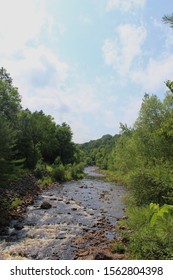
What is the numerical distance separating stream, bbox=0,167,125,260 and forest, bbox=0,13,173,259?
1187 millimetres

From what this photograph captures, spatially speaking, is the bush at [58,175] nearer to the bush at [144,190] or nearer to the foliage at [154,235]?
the bush at [144,190]

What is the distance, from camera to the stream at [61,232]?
478 inches

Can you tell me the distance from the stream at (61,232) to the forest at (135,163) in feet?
3.90

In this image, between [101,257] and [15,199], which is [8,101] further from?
[101,257]

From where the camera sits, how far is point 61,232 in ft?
50.4

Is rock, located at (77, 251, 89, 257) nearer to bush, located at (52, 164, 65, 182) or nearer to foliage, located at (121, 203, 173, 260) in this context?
foliage, located at (121, 203, 173, 260)

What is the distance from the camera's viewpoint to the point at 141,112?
34.5 meters

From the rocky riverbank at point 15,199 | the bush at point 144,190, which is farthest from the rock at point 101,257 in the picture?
the rocky riverbank at point 15,199

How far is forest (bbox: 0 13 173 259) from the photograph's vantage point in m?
8.35

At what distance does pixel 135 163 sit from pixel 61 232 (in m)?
12.3

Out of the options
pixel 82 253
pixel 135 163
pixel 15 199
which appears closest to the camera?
pixel 82 253

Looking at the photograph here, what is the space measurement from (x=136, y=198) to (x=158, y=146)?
6.65 metres

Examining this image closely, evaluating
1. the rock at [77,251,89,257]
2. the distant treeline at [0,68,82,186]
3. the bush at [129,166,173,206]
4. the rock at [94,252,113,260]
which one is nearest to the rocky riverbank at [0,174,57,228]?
the distant treeline at [0,68,82,186]

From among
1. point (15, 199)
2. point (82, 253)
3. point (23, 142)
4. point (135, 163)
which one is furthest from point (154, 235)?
point (23, 142)
